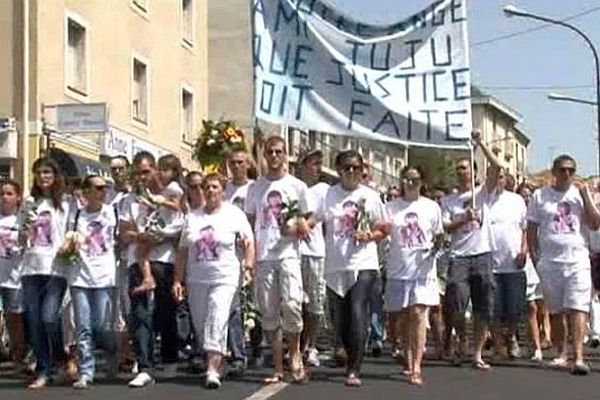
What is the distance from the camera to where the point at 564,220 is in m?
12.7

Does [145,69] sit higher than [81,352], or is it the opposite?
[145,69]

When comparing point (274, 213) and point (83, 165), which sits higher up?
point (83, 165)

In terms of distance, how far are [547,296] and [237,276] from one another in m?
3.14

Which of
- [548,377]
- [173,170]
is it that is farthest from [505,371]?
[173,170]

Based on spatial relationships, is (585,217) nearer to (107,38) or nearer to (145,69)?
(107,38)

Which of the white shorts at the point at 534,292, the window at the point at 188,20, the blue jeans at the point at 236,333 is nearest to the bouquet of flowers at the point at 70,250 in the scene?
the blue jeans at the point at 236,333

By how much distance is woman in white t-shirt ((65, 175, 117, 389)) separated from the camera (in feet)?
37.5

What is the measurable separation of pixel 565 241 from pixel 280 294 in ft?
9.53

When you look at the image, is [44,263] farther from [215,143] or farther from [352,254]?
[215,143]

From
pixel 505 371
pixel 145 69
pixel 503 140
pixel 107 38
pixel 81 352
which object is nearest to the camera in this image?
pixel 81 352

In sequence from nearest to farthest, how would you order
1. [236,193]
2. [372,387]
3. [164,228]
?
[372,387] → [164,228] → [236,193]

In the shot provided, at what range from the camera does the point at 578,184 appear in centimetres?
1291

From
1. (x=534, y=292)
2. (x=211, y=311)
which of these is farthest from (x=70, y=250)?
(x=534, y=292)

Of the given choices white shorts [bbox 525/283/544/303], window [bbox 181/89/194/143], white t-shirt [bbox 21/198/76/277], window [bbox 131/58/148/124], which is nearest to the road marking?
white t-shirt [bbox 21/198/76/277]
